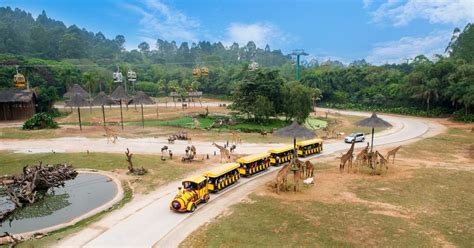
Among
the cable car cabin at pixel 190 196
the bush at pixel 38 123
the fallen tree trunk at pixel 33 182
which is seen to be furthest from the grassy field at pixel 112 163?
the bush at pixel 38 123

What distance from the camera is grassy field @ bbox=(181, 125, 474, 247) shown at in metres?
14.5

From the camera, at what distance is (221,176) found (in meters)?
21.0

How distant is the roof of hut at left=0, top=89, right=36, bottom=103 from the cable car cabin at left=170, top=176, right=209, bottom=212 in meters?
44.8

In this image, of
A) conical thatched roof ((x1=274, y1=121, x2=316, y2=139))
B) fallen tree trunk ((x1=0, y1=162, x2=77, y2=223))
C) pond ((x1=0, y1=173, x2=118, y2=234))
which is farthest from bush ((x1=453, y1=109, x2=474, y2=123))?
fallen tree trunk ((x1=0, y1=162, x2=77, y2=223))

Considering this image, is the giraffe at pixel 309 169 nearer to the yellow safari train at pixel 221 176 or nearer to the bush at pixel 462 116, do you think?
the yellow safari train at pixel 221 176

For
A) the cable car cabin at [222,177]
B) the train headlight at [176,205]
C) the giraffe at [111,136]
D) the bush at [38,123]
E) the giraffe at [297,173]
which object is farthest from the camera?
the bush at [38,123]

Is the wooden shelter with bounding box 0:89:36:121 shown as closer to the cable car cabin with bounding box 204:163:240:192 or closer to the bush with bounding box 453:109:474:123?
the cable car cabin with bounding box 204:163:240:192

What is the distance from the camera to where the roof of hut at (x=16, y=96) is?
169ft

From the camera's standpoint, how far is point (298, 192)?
68.1 feet

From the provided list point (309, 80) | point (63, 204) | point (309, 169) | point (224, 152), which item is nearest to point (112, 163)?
point (63, 204)

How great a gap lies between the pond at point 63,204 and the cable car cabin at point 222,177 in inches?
229

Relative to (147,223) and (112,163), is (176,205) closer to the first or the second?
(147,223)

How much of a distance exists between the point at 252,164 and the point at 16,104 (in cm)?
4574

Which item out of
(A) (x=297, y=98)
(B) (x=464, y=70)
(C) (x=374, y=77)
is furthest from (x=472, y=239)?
(C) (x=374, y=77)
